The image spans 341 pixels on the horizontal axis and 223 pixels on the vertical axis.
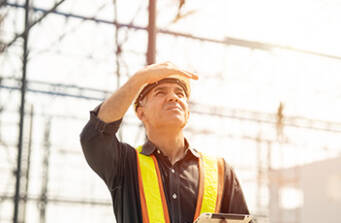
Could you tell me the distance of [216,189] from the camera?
131 inches

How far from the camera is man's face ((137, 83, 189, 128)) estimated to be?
10.8 ft

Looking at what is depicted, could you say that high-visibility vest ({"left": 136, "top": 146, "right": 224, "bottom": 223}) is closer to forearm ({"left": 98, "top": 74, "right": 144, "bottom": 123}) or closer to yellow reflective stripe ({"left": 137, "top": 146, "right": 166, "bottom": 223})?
yellow reflective stripe ({"left": 137, "top": 146, "right": 166, "bottom": 223})

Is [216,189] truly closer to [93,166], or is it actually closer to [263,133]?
[93,166]

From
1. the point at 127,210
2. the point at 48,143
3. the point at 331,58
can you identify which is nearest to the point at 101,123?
the point at 127,210

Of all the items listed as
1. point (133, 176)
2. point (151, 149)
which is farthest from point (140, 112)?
point (133, 176)

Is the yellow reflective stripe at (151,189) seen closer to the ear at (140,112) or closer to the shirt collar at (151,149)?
the shirt collar at (151,149)

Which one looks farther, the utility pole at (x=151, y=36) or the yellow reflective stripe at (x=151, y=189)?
the utility pole at (x=151, y=36)

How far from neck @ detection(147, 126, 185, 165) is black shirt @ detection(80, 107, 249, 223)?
0.9 inches

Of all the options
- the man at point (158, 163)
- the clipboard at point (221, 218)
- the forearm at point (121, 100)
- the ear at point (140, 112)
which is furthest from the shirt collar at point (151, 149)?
the clipboard at point (221, 218)

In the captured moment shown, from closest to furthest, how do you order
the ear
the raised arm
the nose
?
the raised arm → the nose → the ear

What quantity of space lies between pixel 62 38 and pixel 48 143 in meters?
9.61

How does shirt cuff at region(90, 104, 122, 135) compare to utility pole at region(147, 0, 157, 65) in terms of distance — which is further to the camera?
utility pole at region(147, 0, 157, 65)

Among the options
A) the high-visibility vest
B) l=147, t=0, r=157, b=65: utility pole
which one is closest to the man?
the high-visibility vest

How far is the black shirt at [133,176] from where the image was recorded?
10.4 ft
